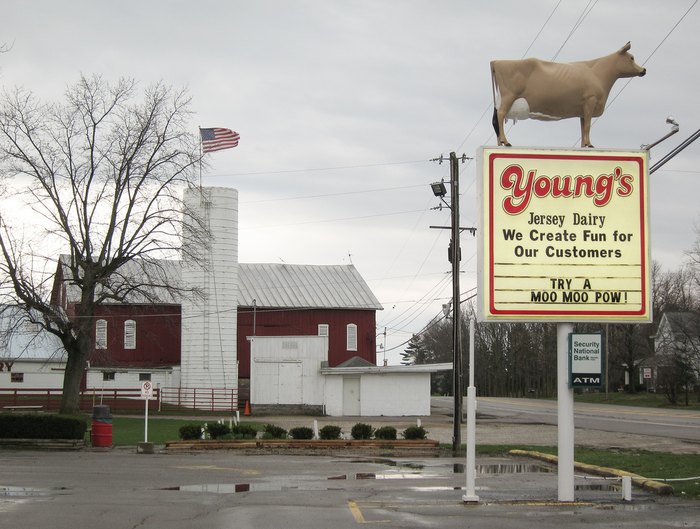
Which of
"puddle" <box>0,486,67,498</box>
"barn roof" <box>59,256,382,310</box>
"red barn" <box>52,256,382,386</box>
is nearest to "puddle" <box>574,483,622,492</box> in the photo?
"puddle" <box>0,486,67,498</box>

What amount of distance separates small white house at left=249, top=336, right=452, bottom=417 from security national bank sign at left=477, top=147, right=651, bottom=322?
41819 millimetres

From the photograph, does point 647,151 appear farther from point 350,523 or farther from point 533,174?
point 350,523

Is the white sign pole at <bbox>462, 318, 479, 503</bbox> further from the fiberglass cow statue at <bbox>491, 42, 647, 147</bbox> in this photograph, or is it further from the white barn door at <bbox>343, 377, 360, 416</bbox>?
the white barn door at <bbox>343, 377, 360, 416</bbox>

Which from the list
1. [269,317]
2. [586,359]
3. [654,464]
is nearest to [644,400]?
[269,317]

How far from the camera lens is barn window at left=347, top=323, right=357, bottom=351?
67.4m

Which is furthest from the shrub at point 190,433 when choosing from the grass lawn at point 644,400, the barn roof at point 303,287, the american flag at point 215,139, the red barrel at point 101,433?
the grass lawn at point 644,400

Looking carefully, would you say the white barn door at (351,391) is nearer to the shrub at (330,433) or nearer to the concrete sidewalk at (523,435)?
the concrete sidewalk at (523,435)

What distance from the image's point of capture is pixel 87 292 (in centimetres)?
4394

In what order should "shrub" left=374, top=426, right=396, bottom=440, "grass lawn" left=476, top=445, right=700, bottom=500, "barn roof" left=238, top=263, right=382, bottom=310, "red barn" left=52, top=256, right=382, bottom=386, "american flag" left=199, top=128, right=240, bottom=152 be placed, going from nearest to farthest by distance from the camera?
"grass lawn" left=476, top=445, right=700, bottom=500 → "shrub" left=374, top=426, right=396, bottom=440 → "american flag" left=199, top=128, right=240, bottom=152 → "red barn" left=52, top=256, right=382, bottom=386 → "barn roof" left=238, top=263, right=382, bottom=310

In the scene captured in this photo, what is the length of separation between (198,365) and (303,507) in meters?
44.2

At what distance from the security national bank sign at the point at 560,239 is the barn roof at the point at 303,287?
172ft

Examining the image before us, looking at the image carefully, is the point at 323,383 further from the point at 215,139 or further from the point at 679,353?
the point at 679,353

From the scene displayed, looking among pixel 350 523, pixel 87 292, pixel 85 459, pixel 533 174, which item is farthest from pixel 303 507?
pixel 87 292

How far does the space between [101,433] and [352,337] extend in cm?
3906
